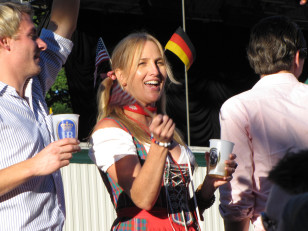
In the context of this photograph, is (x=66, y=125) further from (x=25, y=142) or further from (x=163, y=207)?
(x=163, y=207)

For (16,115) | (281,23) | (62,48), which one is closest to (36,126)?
(16,115)

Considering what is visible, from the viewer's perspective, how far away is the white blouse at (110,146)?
2.25m

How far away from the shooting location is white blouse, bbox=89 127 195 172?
2246 mm

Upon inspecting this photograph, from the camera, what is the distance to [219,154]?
222 cm

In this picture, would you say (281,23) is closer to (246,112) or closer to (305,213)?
(246,112)

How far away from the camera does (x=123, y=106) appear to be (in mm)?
2514

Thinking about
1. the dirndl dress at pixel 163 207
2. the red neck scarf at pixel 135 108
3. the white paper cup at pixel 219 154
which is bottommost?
the dirndl dress at pixel 163 207

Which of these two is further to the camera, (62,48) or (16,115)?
(62,48)

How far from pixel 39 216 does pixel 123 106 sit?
680 mm

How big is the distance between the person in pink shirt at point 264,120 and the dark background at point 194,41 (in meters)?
9.19

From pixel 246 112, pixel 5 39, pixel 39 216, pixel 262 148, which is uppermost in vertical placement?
pixel 5 39

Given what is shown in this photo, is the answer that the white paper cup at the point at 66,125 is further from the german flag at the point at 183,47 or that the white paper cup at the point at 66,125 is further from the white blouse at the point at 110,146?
the german flag at the point at 183,47

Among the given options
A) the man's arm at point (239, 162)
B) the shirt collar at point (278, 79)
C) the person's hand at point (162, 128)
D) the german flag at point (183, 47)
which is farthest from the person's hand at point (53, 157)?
the german flag at point (183, 47)

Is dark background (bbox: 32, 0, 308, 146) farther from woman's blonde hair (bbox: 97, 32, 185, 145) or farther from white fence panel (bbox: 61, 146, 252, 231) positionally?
woman's blonde hair (bbox: 97, 32, 185, 145)
